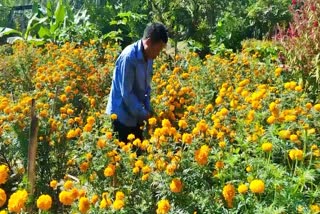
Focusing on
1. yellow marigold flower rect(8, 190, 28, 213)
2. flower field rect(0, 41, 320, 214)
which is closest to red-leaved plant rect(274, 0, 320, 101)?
flower field rect(0, 41, 320, 214)

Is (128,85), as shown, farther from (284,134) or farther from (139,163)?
(284,134)

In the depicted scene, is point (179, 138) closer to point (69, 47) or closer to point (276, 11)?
point (69, 47)

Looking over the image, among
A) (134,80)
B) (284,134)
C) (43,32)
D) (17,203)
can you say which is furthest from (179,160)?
(43,32)

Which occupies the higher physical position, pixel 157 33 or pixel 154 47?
pixel 157 33

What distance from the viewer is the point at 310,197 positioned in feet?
9.05

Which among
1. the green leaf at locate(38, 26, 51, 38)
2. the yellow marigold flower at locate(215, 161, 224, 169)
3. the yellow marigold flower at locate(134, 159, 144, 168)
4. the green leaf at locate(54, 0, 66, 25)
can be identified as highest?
the green leaf at locate(54, 0, 66, 25)

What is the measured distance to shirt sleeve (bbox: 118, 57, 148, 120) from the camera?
3789mm

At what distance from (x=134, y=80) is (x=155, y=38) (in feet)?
1.71

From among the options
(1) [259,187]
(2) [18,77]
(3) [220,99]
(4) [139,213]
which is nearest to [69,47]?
(2) [18,77]

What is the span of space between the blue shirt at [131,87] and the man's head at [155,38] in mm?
152

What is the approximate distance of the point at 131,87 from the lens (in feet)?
12.6

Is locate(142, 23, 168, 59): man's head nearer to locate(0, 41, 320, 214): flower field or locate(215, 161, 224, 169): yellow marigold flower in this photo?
locate(0, 41, 320, 214): flower field

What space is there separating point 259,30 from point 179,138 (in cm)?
732

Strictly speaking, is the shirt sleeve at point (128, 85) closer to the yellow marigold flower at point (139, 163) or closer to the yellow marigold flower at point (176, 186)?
the yellow marigold flower at point (139, 163)
